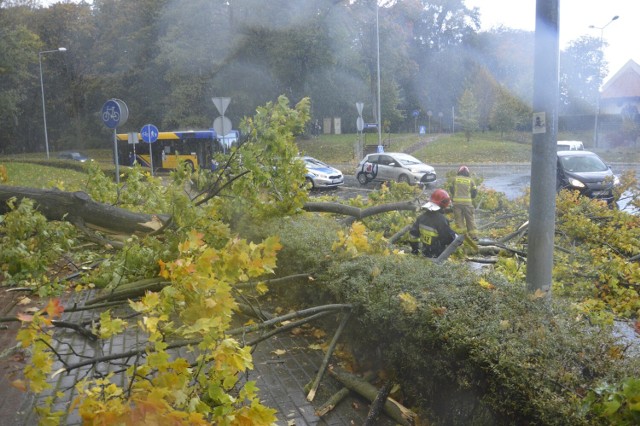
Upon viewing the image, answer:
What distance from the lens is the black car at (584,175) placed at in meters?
14.6

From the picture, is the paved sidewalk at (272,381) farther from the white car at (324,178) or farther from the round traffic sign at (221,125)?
the white car at (324,178)

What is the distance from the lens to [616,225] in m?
10.1

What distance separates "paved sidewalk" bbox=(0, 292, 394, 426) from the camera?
4031 mm

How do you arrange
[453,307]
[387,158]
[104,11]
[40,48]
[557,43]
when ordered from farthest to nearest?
[104,11] < [40,48] < [387,158] < [557,43] < [453,307]

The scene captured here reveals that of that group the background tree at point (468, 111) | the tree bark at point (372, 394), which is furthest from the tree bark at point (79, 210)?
the background tree at point (468, 111)

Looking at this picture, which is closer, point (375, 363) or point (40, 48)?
point (375, 363)

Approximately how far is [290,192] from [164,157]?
28035 mm

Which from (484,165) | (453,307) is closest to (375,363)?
(453,307)

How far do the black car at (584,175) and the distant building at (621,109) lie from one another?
23.8 m

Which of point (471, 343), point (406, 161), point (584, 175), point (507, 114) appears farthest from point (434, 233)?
point (507, 114)

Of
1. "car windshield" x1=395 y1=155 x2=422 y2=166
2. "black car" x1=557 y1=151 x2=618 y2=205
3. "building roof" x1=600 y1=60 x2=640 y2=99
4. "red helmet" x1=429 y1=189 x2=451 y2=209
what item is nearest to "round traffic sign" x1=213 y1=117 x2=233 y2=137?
"black car" x1=557 y1=151 x2=618 y2=205

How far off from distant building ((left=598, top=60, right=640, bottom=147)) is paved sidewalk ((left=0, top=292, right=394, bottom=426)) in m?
38.2

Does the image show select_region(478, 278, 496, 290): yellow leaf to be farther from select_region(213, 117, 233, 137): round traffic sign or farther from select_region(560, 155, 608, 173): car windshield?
select_region(560, 155, 608, 173): car windshield

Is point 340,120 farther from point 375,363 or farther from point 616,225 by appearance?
point 375,363
